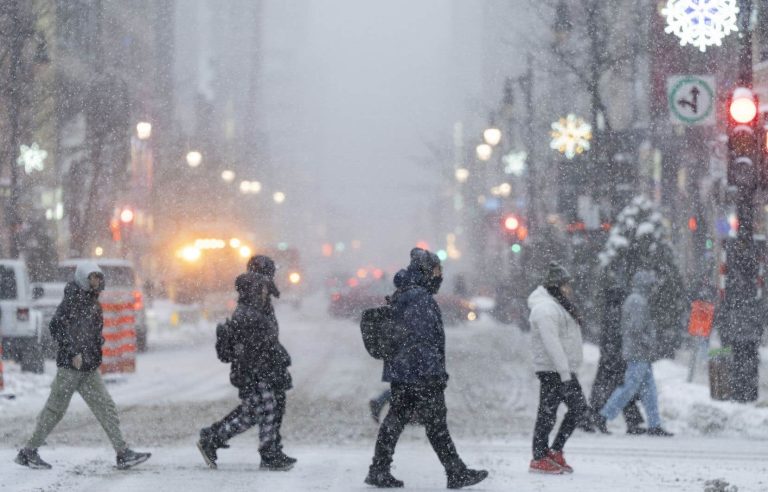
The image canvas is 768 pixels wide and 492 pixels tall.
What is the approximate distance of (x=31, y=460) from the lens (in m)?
11.2

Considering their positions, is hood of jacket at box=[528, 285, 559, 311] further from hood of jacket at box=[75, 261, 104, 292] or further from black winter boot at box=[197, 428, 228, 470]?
hood of jacket at box=[75, 261, 104, 292]

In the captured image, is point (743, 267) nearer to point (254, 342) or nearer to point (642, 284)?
point (642, 284)

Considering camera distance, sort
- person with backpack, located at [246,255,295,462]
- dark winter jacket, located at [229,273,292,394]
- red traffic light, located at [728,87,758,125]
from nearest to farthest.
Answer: dark winter jacket, located at [229,273,292,394] → person with backpack, located at [246,255,295,462] → red traffic light, located at [728,87,758,125]

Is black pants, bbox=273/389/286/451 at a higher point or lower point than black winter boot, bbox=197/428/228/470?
higher

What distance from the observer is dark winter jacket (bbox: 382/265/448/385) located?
977 centimetres

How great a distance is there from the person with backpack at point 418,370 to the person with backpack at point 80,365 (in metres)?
2.38

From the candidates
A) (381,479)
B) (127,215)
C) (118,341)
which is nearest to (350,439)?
(381,479)

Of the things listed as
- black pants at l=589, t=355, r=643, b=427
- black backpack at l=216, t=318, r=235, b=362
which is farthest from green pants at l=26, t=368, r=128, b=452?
black pants at l=589, t=355, r=643, b=427

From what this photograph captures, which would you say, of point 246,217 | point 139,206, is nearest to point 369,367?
point 139,206

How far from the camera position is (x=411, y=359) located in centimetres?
977

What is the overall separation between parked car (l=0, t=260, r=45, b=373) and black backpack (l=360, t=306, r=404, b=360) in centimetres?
1552

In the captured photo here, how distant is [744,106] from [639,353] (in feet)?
11.8

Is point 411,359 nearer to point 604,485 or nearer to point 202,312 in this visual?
point 604,485

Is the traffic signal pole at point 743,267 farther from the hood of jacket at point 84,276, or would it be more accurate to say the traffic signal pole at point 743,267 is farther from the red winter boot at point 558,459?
the hood of jacket at point 84,276
